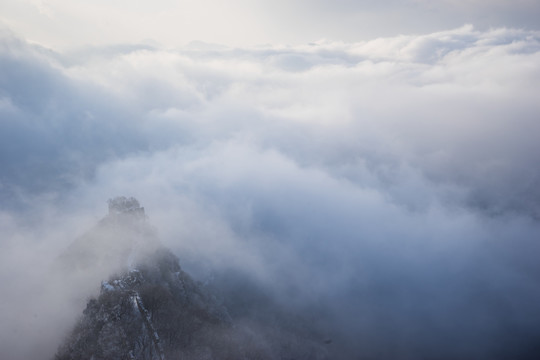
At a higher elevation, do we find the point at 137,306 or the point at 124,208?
the point at 124,208

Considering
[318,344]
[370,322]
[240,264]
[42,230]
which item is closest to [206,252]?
[240,264]

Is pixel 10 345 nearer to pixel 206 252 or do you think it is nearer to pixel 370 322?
pixel 206 252

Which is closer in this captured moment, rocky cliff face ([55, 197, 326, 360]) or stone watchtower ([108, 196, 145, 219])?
rocky cliff face ([55, 197, 326, 360])

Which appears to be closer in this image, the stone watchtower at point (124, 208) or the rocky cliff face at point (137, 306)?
the rocky cliff face at point (137, 306)

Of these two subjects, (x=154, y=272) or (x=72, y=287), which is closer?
(x=72, y=287)

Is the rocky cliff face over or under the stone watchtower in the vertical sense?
under

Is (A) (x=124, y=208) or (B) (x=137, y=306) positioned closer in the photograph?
(B) (x=137, y=306)

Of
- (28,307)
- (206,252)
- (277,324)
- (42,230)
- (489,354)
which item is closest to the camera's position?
(28,307)

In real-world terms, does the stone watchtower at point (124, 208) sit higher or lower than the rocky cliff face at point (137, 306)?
higher
